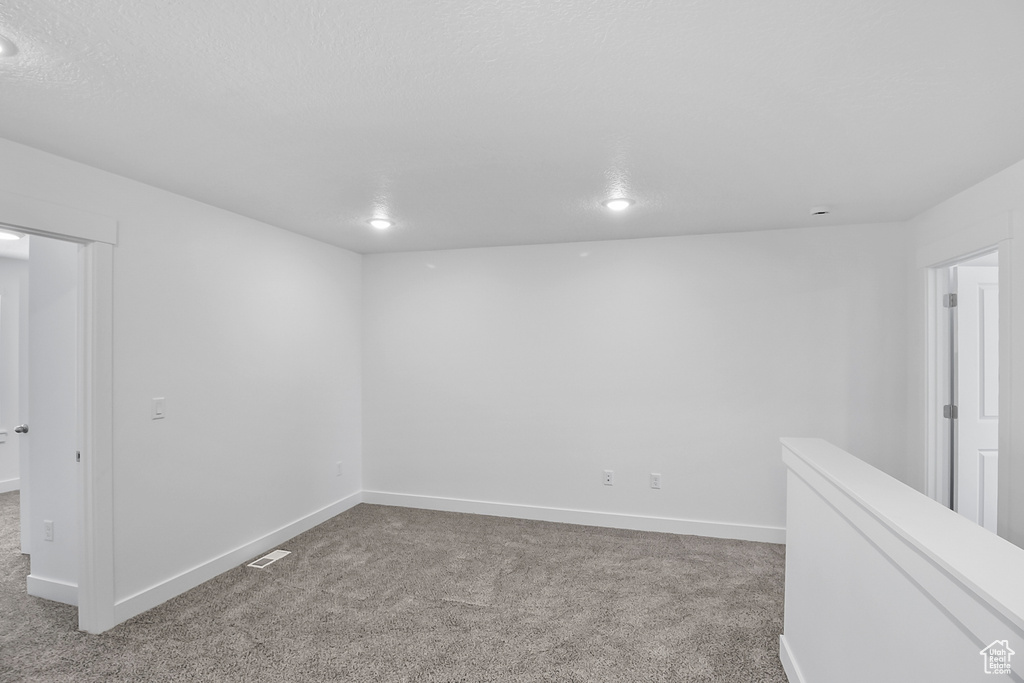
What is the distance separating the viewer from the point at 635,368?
13.9 feet

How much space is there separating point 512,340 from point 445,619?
234cm

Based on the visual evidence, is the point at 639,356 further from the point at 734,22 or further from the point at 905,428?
the point at 734,22

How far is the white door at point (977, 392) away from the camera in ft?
10.3

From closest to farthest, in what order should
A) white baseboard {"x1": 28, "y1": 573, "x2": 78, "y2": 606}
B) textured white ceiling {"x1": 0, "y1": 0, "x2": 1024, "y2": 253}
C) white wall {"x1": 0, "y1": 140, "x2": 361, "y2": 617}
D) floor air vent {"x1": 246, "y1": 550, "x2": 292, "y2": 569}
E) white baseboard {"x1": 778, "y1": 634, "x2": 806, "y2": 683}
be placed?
textured white ceiling {"x1": 0, "y1": 0, "x2": 1024, "y2": 253} → white baseboard {"x1": 778, "y1": 634, "x2": 806, "y2": 683} → white wall {"x1": 0, "y1": 140, "x2": 361, "y2": 617} → white baseboard {"x1": 28, "y1": 573, "x2": 78, "y2": 606} → floor air vent {"x1": 246, "y1": 550, "x2": 292, "y2": 569}

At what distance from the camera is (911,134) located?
82.8 inches

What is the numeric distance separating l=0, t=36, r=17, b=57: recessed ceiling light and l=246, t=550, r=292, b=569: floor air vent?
3028 millimetres

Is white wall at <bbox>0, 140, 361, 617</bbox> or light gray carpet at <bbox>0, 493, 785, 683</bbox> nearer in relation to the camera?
light gray carpet at <bbox>0, 493, 785, 683</bbox>

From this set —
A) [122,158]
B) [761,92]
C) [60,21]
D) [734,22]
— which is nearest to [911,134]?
[761,92]

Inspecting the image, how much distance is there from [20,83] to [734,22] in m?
2.25

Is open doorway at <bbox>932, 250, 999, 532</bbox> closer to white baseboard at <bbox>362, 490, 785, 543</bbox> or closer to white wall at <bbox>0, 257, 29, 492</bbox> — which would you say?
white baseboard at <bbox>362, 490, 785, 543</bbox>

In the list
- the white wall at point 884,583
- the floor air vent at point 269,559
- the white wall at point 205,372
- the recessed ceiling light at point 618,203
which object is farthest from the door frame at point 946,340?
the white wall at point 205,372

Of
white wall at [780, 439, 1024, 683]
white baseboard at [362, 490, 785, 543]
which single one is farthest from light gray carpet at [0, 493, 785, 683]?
white wall at [780, 439, 1024, 683]

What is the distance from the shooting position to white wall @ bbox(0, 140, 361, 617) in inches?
107

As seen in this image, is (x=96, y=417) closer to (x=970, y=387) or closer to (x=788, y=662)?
(x=788, y=662)
